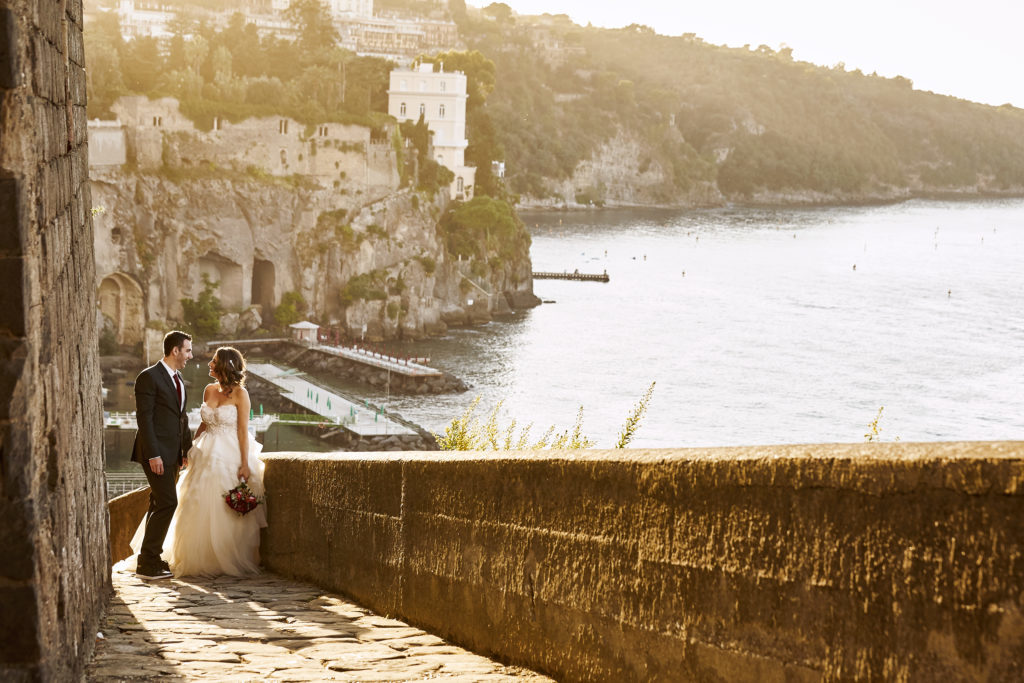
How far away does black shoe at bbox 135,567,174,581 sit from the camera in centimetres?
570

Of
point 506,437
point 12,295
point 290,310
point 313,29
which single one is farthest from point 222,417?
point 313,29

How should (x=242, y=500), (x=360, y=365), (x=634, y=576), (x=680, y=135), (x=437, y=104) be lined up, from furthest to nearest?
(x=680, y=135)
(x=437, y=104)
(x=360, y=365)
(x=242, y=500)
(x=634, y=576)

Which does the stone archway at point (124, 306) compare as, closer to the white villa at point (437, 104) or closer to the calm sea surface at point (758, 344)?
the calm sea surface at point (758, 344)

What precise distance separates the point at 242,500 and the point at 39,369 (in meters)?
3.26

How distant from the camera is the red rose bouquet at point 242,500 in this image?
5.69m

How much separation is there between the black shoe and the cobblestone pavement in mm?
540

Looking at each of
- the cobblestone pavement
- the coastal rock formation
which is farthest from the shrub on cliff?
the coastal rock formation

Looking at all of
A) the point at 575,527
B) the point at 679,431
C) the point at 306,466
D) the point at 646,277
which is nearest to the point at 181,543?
the point at 306,466

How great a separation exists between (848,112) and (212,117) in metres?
158

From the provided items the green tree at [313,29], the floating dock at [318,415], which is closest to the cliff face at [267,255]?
the floating dock at [318,415]

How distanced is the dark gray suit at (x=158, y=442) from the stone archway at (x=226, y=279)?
5582cm

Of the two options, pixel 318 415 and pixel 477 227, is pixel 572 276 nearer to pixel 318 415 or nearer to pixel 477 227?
pixel 477 227

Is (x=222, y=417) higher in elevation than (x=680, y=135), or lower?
lower

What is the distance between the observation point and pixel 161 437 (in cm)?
564
